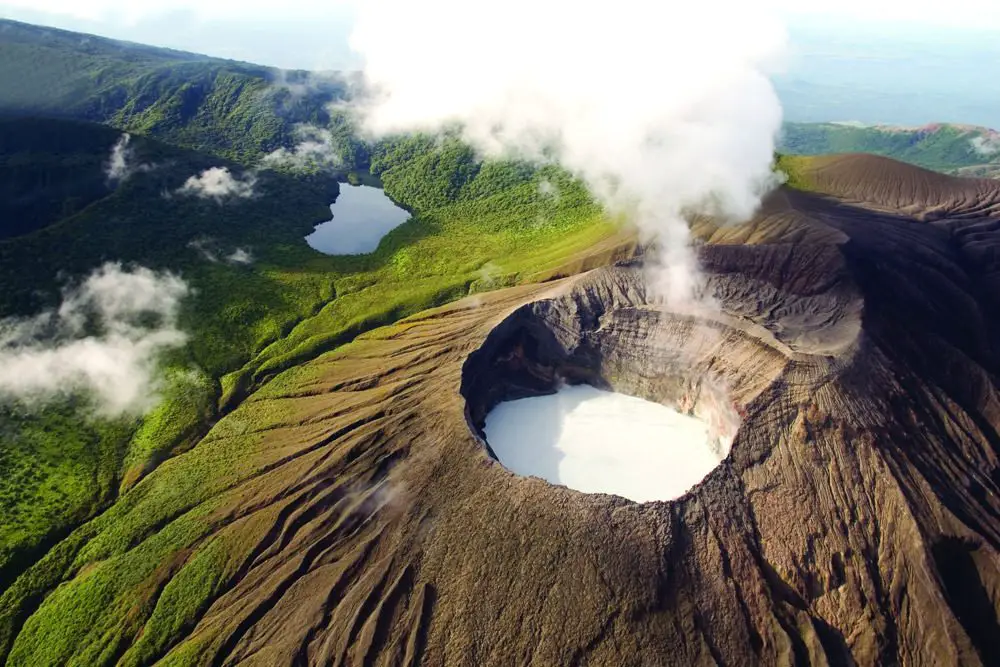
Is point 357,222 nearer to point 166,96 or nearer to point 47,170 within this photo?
point 47,170

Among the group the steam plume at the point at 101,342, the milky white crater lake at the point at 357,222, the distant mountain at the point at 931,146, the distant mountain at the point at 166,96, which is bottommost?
the distant mountain at the point at 931,146

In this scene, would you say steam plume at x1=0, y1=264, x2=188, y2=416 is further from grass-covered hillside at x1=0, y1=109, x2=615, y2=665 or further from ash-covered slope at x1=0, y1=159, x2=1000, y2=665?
ash-covered slope at x1=0, y1=159, x2=1000, y2=665

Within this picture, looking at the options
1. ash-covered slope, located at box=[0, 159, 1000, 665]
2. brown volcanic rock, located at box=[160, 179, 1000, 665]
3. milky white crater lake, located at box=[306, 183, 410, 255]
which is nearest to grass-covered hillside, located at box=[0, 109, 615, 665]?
ash-covered slope, located at box=[0, 159, 1000, 665]

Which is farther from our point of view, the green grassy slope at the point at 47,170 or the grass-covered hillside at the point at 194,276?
the green grassy slope at the point at 47,170

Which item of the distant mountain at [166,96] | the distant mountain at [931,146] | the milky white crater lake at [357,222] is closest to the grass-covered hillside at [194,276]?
the milky white crater lake at [357,222]

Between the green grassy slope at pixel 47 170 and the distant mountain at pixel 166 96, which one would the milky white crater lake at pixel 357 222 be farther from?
the green grassy slope at pixel 47 170

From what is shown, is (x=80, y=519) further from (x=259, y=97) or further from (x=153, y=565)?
(x=259, y=97)
